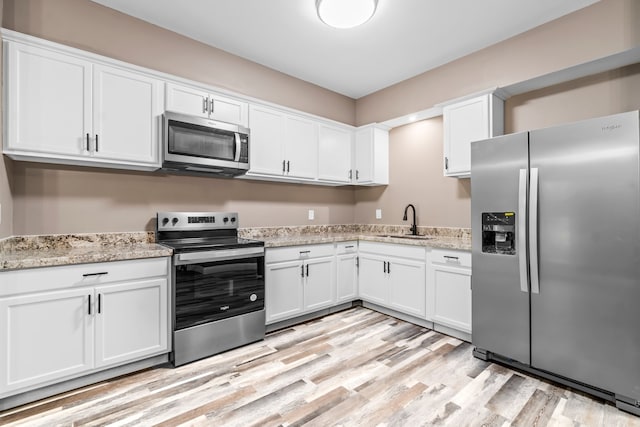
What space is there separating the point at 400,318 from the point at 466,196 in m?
1.51

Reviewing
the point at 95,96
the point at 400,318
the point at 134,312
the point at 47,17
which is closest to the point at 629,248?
the point at 400,318

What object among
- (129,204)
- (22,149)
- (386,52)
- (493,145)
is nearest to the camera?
(22,149)

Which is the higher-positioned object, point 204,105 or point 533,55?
point 533,55

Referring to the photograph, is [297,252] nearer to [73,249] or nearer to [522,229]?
[73,249]

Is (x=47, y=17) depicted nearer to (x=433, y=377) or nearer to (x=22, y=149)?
(x=22, y=149)

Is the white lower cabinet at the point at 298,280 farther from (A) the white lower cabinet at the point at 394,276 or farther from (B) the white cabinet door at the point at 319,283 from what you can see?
(A) the white lower cabinet at the point at 394,276

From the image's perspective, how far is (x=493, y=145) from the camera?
7.77ft

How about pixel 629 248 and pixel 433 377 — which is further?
pixel 433 377

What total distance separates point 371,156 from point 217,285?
253 cm

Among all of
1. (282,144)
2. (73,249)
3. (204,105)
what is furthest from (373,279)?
(73,249)

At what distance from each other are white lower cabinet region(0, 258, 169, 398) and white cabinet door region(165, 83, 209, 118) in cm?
133

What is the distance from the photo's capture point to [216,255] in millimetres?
2486

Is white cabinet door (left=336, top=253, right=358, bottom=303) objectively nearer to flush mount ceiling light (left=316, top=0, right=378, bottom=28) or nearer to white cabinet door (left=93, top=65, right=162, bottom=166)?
white cabinet door (left=93, top=65, right=162, bottom=166)

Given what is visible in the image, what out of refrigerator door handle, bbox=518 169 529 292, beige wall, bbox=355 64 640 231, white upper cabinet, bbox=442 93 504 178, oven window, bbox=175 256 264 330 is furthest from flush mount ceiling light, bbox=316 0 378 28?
oven window, bbox=175 256 264 330
